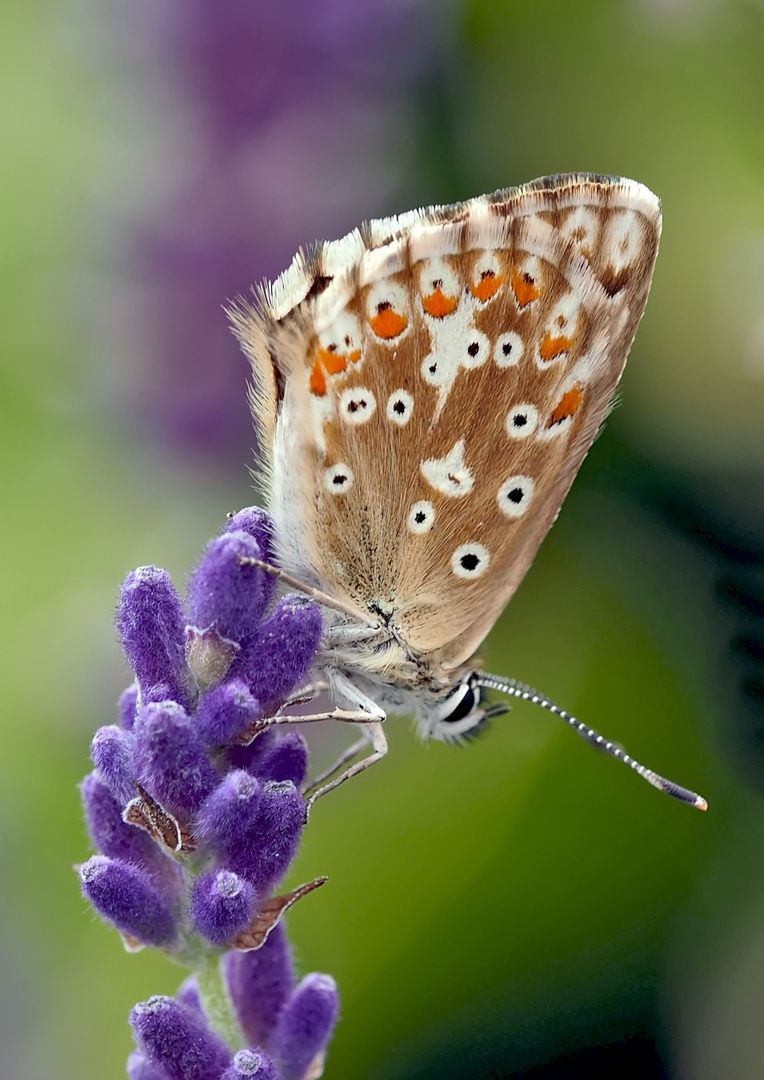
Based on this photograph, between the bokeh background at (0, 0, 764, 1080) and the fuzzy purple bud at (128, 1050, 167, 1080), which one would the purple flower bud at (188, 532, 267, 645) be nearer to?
the fuzzy purple bud at (128, 1050, 167, 1080)

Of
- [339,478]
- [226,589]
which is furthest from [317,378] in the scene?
[226,589]

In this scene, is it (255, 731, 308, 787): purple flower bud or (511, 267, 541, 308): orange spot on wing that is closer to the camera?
(255, 731, 308, 787): purple flower bud

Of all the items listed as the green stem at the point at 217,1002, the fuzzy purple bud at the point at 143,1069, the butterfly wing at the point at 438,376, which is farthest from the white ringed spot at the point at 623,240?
the fuzzy purple bud at the point at 143,1069

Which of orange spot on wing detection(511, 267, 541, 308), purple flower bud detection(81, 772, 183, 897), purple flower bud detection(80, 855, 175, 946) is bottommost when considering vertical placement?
purple flower bud detection(80, 855, 175, 946)

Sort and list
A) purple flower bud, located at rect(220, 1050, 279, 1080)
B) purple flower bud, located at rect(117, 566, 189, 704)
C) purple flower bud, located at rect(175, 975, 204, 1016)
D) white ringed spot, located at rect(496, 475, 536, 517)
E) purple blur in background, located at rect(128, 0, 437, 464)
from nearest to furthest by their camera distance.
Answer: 1. purple flower bud, located at rect(220, 1050, 279, 1080)
2. purple flower bud, located at rect(117, 566, 189, 704)
3. purple flower bud, located at rect(175, 975, 204, 1016)
4. white ringed spot, located at rect(496, 475, 536, 517)
5. purple blur in background, located at rect(128, 0, 437, 464)

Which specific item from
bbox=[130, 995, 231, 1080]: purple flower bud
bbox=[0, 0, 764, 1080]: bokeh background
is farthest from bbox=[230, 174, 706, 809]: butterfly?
bbox=[0, 0, 764, 1080]: bokeh background

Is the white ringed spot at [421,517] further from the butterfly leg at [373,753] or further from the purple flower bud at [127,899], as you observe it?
the purple flower bud at [127,899]

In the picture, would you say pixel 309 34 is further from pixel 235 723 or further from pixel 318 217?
pixel 235 723
